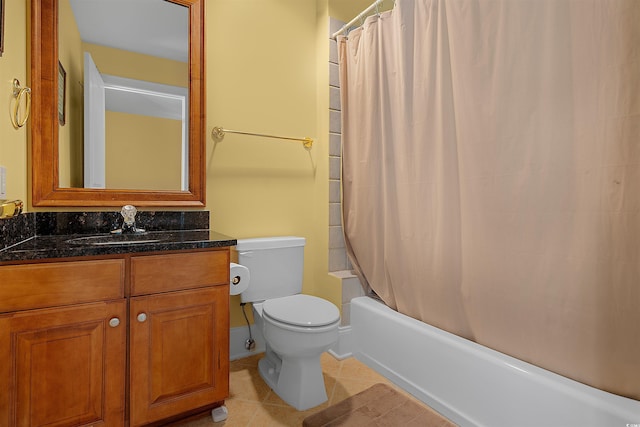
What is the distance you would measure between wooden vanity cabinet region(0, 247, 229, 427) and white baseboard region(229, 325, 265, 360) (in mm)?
580

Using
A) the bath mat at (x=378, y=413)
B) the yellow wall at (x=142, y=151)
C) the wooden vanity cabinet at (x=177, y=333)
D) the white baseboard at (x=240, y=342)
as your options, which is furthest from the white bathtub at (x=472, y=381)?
the yellow wall at (x=142, y=151)

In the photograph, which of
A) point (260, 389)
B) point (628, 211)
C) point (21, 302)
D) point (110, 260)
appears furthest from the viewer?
point (260, 389)

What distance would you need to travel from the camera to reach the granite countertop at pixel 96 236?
48.7 inches

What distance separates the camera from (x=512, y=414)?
1.34 m

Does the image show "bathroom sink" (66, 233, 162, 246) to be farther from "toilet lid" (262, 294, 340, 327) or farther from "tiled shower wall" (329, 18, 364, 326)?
"tiled shower wall" (329, 18, 364, 326)

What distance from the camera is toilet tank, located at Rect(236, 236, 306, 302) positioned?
6.58 ft

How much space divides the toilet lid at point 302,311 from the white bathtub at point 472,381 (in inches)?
15.5

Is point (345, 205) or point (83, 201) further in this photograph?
point (345, 205)

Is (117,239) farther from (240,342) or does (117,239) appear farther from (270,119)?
(270,119)

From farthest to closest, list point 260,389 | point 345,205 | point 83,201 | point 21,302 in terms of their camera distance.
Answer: point 345,205 → point 260,389 → point 83,201 → point 21,302

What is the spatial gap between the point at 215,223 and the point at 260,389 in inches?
38.2

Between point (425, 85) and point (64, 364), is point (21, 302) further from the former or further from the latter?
point (425, 85)

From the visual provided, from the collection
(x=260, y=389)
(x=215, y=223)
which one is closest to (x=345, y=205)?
(x=215, y=223)

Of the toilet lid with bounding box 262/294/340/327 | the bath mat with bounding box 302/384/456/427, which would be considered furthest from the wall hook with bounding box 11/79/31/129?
the bath mat with bounding box 302/384/456/427
